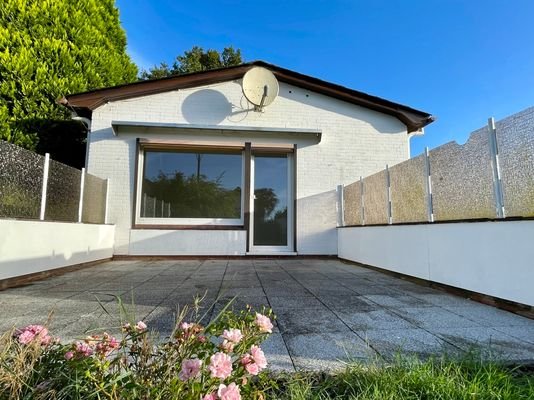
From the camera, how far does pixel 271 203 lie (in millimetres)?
6777

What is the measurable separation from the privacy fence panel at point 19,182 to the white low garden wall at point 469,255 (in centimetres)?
468

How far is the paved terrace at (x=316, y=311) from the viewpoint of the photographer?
170 centimetres

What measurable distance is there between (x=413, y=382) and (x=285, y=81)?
6.69m

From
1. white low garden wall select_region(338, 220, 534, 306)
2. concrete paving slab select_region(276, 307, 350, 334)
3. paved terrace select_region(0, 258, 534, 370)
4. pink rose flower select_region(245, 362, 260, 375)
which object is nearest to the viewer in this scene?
pink rose flower select_region(245, 362, 260, 375)

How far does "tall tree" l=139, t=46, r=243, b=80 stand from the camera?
1529cm

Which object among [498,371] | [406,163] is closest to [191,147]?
[406,163]

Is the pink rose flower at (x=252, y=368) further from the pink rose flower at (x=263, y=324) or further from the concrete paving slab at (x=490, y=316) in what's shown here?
the concrete paving slab at (x=490, y=316)

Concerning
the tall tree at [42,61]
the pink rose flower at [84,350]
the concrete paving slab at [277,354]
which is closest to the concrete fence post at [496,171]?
the concrete paving slab at [277,354]

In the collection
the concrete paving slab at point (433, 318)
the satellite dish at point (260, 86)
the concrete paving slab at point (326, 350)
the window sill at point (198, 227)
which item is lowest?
the concrete paving slab at point (433, 318)

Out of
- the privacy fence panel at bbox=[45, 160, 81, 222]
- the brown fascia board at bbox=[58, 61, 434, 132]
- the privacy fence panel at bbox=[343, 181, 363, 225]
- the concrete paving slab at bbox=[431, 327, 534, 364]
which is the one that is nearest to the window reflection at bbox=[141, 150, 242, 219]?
the brown fascia board at bbox=[58, 61, 434, 132]

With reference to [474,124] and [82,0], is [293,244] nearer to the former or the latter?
[474,124]

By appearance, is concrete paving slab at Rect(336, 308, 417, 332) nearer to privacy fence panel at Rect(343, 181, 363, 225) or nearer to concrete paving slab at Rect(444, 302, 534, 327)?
concrete paving slab at Rect(444, 302, 534, 327)

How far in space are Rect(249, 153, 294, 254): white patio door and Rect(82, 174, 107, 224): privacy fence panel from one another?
2903 millimetres

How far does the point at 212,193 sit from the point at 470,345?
552 centimetres
